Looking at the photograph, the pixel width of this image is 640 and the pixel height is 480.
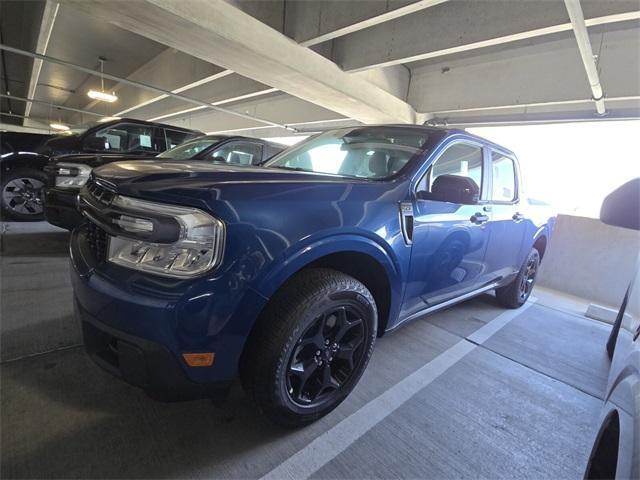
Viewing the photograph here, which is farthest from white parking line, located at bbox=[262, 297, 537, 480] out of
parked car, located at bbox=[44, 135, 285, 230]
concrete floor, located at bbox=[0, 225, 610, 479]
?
parked car, located at bbox=[44, 135, 285, 230]

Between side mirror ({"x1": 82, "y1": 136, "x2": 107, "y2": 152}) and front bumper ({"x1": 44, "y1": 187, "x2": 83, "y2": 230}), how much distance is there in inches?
50.2

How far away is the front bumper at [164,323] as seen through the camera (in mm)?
1153

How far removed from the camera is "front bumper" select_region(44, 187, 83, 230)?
11.6ft

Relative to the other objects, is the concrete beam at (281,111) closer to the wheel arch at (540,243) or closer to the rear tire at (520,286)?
the wheel arch at (540,243)

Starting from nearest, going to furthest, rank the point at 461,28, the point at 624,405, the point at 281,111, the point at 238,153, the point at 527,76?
the point at 624,405 < the point at 461,28 < the point at 238,153 < the point at 527,76 < the point at 281,111

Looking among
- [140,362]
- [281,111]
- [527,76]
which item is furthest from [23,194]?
[527,76]

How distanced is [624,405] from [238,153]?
5245 mm

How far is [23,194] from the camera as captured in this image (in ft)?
15.9

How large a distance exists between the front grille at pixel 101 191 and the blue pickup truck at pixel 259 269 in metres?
0.01

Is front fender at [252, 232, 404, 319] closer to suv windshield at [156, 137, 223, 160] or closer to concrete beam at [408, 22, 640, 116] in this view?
suv windshield at [156, 137, 223, 160]

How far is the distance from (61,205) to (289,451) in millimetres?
3648

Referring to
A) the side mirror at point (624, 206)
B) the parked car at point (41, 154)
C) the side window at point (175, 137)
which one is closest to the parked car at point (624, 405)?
the side mirror at point (624, 206)

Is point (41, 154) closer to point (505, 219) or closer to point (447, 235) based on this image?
point (447, 235)

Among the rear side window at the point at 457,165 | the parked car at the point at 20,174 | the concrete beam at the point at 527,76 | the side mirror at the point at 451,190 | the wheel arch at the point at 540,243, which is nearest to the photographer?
the side mirror at the point at 451,190
